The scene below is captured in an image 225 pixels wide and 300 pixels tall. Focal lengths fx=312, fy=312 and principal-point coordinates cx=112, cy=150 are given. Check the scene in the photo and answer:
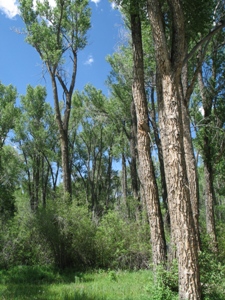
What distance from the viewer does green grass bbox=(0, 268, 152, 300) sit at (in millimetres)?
6605

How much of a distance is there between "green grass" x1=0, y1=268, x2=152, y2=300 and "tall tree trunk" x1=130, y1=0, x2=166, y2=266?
41.8 inches

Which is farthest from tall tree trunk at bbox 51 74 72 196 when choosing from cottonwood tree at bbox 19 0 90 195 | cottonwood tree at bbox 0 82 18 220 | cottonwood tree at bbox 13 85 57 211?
cottonwood tree at bbox 13 85 57 211

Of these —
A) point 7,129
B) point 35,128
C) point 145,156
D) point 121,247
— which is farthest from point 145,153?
point 35,128

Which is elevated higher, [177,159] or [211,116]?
[211,116]

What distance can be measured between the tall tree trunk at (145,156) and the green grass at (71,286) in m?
1.06

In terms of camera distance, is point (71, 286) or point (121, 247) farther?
point (121, 247)

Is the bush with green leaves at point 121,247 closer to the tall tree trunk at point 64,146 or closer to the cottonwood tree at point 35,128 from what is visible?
the tall tree trunk at point 64,146

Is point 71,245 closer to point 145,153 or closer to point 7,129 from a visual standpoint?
point 145,153

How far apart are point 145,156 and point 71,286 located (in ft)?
12.6

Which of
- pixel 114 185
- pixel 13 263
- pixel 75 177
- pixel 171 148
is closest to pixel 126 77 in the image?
pixel 13 263

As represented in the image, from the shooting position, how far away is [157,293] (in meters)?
6.20

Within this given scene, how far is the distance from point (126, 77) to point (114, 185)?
22555mm

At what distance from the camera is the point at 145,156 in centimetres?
757

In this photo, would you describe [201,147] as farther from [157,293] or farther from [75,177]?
[75,177]
